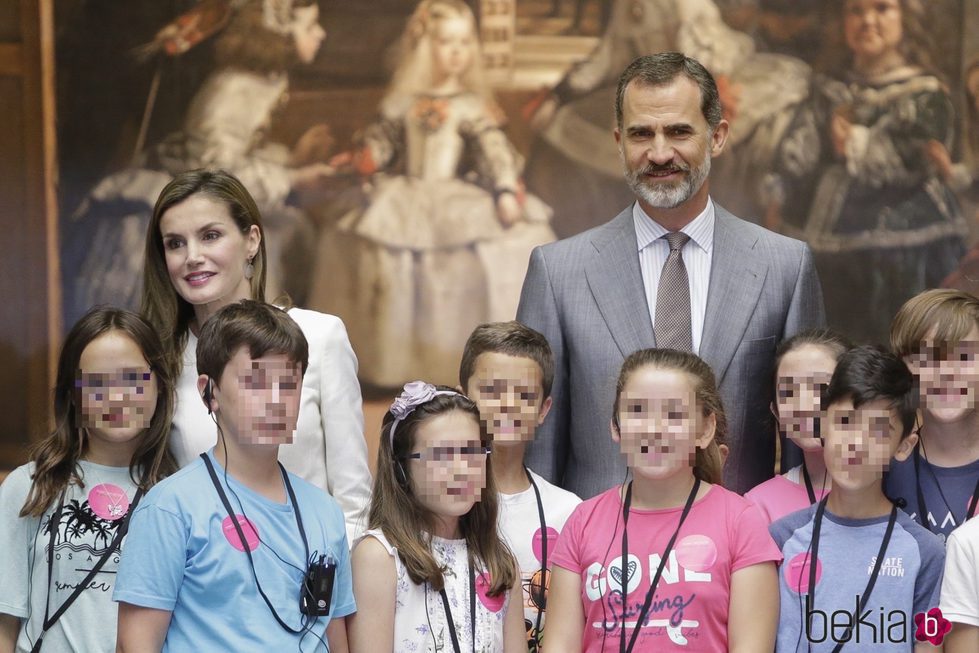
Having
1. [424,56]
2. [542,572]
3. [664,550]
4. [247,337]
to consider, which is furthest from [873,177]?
[247,337]

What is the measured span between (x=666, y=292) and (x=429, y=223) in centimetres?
339

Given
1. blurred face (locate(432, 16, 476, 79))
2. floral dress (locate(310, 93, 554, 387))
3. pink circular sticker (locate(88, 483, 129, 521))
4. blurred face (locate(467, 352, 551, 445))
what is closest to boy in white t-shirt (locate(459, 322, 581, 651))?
blurred face (locate(467, 352, 551, 445))

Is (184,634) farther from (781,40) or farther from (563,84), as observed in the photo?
(781,40)

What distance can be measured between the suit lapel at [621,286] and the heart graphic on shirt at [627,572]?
75 cm

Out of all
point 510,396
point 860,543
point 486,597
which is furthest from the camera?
point 510,396

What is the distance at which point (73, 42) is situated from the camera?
6.81 metres

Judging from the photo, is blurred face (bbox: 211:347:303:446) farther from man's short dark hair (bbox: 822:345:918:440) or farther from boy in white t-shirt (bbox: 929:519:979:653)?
boy in white t-shirt (bbox: 929:519:979:653)

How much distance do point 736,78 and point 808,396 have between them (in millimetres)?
3880

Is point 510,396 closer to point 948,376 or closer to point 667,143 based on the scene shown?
point 667,143

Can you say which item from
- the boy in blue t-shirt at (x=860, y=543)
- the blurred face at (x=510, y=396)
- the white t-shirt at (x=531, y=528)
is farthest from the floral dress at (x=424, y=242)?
the boy in blue t-shirt at (x=860, y=543)

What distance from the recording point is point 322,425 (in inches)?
133

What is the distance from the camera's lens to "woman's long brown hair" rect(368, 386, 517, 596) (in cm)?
306

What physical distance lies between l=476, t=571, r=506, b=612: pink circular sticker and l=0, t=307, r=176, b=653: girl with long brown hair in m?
0.84

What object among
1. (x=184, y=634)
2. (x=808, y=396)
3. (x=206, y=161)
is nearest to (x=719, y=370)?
(x=808, y=396)
